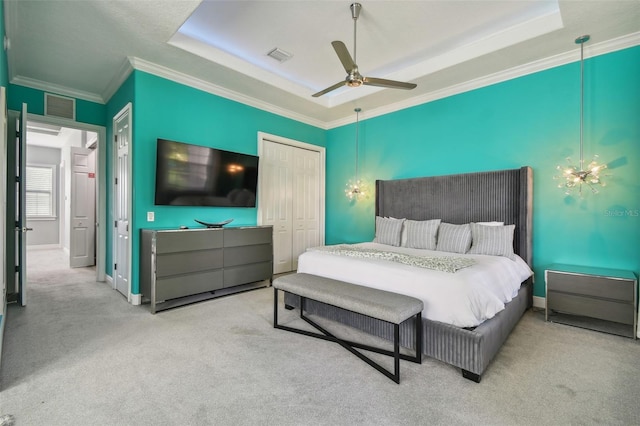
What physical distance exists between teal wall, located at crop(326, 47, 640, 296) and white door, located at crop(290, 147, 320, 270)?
1.92 metres

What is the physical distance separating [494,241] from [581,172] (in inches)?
45.0

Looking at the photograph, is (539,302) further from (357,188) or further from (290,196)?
(290,196)

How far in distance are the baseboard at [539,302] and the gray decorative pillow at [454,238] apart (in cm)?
100

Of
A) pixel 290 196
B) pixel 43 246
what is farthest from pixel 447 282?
pixel 43 246

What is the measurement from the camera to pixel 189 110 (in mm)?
4035

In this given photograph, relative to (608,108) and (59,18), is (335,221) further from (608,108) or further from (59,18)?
(59,18)

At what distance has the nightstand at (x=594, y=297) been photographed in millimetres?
2699

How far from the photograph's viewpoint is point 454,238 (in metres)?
3.71

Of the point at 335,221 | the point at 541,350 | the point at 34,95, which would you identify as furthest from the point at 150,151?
the point at 541,350

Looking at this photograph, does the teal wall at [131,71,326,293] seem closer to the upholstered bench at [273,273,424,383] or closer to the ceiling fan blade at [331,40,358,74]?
the upholstered bench at [273,273,424,383]

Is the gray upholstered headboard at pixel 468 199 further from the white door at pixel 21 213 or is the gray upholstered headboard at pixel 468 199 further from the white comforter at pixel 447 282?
the white door at pixel 21 213

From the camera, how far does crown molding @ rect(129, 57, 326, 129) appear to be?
361 cm

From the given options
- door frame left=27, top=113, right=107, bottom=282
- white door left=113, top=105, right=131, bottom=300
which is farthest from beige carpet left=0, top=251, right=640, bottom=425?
door frame left=27, top=113, right=107, bottom=282

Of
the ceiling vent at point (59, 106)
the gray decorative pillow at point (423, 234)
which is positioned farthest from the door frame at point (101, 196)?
the gray decorative pillow at point (423, 234)
